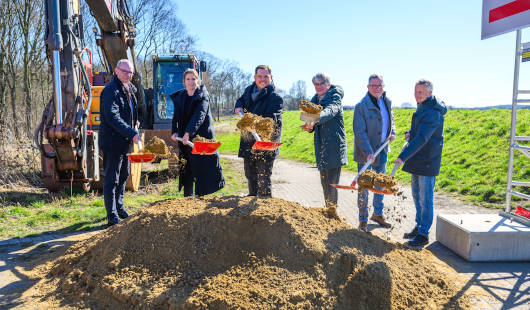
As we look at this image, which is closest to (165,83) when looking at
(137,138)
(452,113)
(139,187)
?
(139,187)

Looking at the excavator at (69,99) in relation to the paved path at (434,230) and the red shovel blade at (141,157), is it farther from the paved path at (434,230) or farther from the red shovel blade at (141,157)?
the paved path at (434,230)

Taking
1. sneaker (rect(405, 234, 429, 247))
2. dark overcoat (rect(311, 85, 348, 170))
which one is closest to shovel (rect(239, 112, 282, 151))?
dark overcoat (rect(311, 85, 348, 170))

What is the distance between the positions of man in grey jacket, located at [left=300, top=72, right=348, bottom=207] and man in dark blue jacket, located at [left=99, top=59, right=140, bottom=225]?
7.73 feet

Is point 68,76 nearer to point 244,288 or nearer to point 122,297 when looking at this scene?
point 122,297

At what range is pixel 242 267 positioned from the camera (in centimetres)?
315

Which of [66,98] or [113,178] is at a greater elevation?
[66,98]

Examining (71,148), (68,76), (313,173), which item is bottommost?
(313,173)

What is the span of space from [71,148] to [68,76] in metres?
0.98

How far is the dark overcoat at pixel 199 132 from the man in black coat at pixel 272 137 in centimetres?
42

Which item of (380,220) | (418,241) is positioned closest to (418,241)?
(418,241)

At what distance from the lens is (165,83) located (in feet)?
33.0

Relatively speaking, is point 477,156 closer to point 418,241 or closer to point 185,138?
point 418,241

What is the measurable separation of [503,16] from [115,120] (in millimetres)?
5169

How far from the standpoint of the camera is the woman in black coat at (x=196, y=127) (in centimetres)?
484
